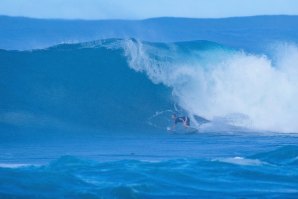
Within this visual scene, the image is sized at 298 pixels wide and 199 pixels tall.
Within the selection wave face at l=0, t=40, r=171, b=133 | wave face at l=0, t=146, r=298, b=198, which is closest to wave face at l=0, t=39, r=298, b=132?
wave face at l=0, t=40, r=171, b=133

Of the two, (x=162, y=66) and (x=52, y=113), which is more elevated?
(x=162, y=66)

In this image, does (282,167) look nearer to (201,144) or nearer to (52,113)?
(201,144)

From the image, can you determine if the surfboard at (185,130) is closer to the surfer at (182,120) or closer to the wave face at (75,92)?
the surfer at (182,120)

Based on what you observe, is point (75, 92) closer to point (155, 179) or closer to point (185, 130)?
point (185, 130)

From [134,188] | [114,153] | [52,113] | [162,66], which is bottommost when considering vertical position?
[134,188]

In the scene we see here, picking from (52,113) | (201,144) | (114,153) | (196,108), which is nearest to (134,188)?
(114,153)

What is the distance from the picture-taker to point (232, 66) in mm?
22688

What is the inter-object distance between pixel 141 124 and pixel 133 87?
2.29m

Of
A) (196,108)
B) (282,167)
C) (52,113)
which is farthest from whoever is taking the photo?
(196,108)

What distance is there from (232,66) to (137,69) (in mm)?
2974

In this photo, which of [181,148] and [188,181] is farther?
[181,148]

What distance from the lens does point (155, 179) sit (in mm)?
10422

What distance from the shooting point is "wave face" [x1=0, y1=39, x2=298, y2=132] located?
1909 centimetres

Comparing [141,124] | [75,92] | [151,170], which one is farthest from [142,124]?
[151,170]
